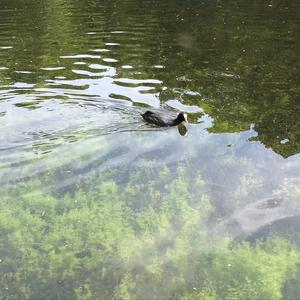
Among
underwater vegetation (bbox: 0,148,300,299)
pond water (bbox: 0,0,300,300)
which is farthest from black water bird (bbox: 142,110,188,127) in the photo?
underwater vegetation (bbox: 0,148,300,299)

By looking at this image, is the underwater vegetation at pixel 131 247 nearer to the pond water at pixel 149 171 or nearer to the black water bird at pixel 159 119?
the pond water at pixel 149 171

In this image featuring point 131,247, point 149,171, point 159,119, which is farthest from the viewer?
point 159,119

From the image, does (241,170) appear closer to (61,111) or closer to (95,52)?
(61,111)

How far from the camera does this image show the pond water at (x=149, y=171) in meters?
6.08

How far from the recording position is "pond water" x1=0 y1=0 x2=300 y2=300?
608 cm

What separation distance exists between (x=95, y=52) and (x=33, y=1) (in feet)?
35.8

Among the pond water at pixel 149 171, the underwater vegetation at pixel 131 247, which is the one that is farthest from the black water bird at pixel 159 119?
the underwater vegetation at pixel 131 247

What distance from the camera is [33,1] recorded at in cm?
2392

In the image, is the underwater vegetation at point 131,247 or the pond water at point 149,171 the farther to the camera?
the pond water at point 149,171

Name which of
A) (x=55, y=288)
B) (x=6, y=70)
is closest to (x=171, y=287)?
(x=55, y=288)

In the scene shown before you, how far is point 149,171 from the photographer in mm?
8266

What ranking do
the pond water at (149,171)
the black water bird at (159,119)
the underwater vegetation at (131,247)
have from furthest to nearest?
1. the black water bird at (159,119)
2. the pond water at (149,171)
3. the underwater vegetation at (131,247)

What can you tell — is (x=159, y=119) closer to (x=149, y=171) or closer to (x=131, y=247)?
(x=149, y=171)

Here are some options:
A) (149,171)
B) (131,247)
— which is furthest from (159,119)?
(131,247)
